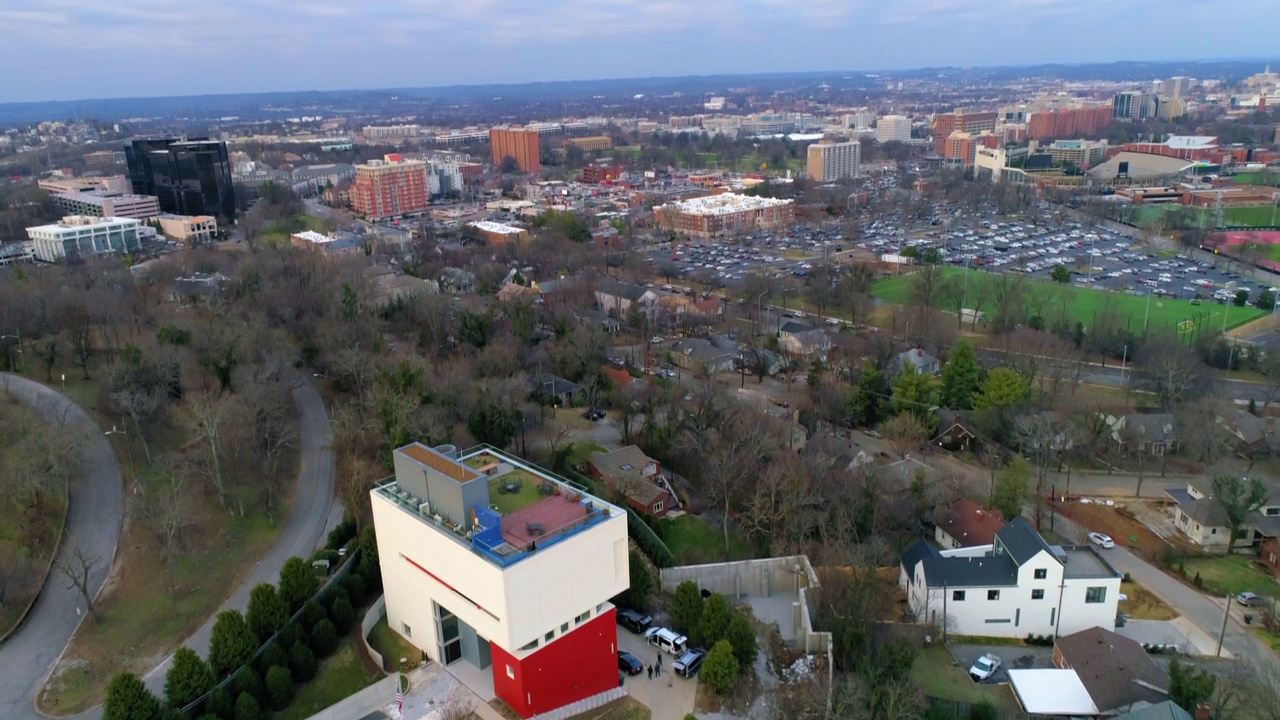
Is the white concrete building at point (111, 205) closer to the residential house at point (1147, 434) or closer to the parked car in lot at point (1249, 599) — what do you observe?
the residential house at point (1147, 434)

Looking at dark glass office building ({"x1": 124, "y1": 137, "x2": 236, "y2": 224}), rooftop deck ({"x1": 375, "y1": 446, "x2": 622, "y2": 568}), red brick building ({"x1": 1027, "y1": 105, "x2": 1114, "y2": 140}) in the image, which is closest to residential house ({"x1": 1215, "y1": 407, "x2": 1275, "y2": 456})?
rooftop deck ({"x1": 375, "y1": 446, "x2": 622, "y2": 568})

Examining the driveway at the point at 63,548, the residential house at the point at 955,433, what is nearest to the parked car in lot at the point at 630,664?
the driveway at the point at 63,548

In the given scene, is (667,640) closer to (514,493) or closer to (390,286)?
(514,493)

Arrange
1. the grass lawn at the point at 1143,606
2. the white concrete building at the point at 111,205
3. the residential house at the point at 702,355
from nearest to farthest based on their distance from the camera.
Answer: the grass lawn at the point at 1143,606 < the residential house at the point at 702,355 < the white concrete building at the point at 111,205

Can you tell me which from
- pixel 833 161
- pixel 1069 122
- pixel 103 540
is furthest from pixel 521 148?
pixel 103 540

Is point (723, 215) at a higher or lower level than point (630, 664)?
higher

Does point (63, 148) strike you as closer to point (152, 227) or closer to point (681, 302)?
point (152, 227)

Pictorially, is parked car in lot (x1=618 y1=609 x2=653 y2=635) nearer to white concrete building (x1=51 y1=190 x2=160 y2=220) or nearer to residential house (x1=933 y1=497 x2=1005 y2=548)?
residential house (x1=933 y1=497 x2=1005 y2=548)
